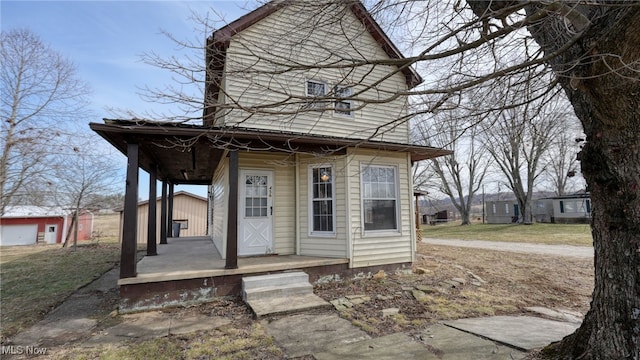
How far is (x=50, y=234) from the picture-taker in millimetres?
24641

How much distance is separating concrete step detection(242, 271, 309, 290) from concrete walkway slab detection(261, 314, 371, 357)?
104 centimetres

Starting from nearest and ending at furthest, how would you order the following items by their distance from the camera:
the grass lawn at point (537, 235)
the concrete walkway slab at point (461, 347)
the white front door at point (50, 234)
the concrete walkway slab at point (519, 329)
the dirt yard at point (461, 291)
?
the concrete walkway slab at point (461, 347) < the concrete walkway slab at point (519, 329) < the dirt yard at point (461, 291) < the grass lawn at point (537, 235) < the white front door at point (50, 234)

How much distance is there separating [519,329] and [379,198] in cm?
394

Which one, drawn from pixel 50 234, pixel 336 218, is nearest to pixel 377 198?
pixel 336 218

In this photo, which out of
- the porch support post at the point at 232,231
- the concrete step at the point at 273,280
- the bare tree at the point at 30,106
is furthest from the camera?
the bare tree at the point at 30,106

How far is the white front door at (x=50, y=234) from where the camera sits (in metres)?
24.5

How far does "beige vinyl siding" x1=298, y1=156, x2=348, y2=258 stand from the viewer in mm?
6961

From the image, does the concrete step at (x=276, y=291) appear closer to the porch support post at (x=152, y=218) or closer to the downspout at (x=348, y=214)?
the downspout at (x=348, y=214)

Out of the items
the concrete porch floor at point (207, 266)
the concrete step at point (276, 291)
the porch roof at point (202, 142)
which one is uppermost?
the porch roof at point (202, 142)

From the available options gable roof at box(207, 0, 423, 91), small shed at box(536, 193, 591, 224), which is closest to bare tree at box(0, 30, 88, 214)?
gable roof at box(207, 0, 423, 91)

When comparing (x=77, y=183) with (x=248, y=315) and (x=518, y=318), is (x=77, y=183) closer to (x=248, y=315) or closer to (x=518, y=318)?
(x=248, y=315)

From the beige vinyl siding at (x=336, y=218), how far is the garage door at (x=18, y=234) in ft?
90.4

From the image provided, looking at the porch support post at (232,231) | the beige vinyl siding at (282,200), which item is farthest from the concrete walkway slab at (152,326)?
the beige vinyl siding at (282,200)

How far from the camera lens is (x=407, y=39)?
365 cm
